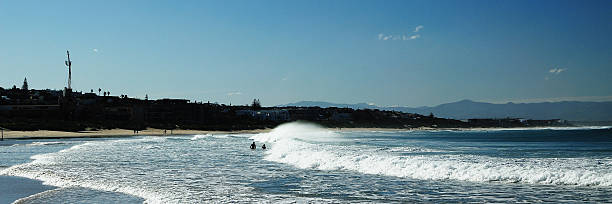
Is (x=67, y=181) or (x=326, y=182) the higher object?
(x=67, y=181)

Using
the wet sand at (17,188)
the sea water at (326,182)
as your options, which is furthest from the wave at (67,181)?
the wet sand at (17,188)

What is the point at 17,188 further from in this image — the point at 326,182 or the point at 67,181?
the point at 326,182

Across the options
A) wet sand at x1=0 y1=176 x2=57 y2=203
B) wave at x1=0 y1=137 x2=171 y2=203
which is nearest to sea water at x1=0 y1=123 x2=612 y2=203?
wave at x1=0 y1=137 x2=171 y2=203

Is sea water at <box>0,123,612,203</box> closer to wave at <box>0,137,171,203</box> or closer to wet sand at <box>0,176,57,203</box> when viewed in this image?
wave at <box>0,137,171,203</box>

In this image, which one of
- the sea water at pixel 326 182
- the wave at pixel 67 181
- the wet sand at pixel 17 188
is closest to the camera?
the sea water at pixel 326 182

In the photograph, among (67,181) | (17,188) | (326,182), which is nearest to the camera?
(17,188)

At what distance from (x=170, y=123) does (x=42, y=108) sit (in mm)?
29450

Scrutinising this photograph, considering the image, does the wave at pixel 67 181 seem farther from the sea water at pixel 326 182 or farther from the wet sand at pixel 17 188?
the wet sand at pixel 17 188

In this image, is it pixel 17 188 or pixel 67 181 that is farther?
pixel 67 181

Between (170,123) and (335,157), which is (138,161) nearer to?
(335,157)

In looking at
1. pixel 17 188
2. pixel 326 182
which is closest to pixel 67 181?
pixel 17 188

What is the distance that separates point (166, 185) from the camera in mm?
20422

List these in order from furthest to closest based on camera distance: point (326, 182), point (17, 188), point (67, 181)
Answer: point (67, 181) < point (326, 182) < point (17, 188)

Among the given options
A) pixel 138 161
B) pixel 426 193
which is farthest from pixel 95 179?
pixel 426 193
